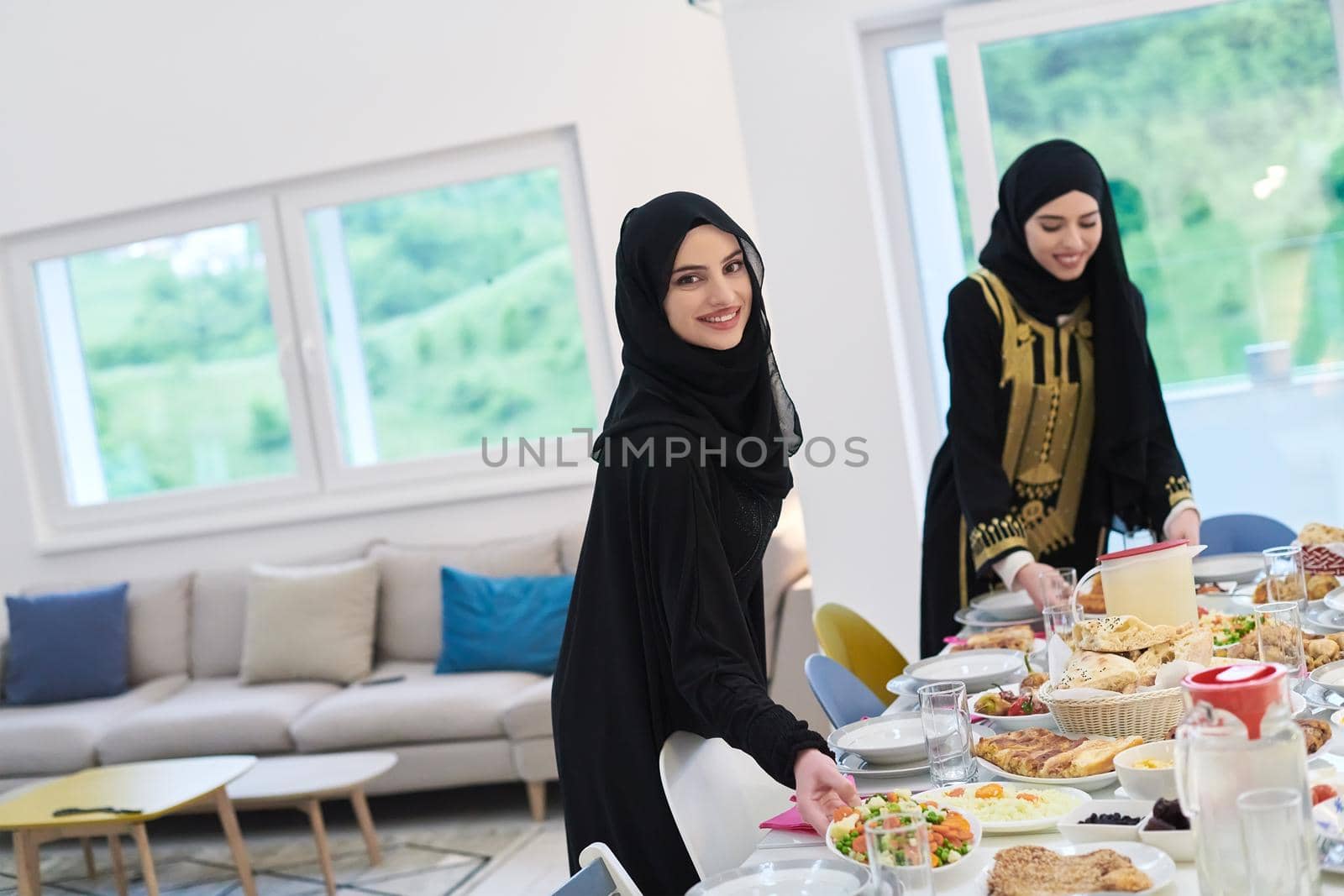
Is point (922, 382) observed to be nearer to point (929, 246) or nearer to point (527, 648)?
point (929, 246)

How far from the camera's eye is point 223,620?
529 cm

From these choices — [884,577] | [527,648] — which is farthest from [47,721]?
[884,577]

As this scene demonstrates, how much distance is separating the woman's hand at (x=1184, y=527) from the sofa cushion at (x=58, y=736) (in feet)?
12.4

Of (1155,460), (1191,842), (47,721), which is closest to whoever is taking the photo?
(1191,842)

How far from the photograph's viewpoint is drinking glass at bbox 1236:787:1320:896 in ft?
3.19

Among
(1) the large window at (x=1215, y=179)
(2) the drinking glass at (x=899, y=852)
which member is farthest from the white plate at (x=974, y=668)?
(1) the large window at (x=1215, y=179)

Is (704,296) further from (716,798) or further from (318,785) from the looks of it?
(318,785)

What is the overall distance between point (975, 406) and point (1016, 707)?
0.96m

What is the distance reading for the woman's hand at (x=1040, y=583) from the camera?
2.15m

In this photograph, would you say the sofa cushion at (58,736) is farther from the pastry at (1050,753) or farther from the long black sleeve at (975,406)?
the pastry at (1050,753)

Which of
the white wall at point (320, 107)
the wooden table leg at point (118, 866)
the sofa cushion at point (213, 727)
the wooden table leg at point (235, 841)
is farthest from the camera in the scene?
the white wall at point (320, 107)

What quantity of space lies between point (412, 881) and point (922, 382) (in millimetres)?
2076

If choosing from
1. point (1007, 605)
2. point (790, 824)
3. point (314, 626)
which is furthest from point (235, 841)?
point (790, 824)

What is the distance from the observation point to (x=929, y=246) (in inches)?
157
